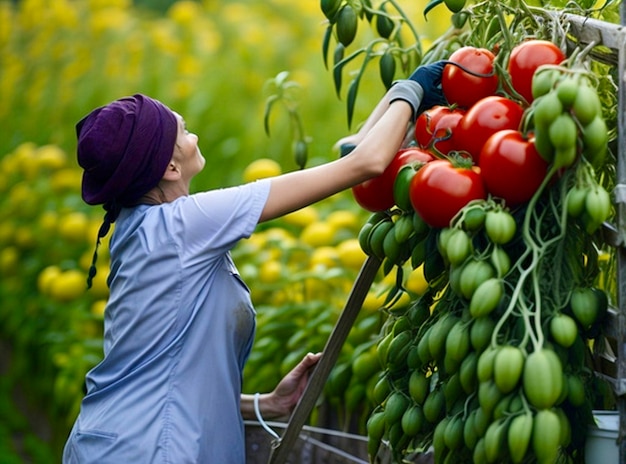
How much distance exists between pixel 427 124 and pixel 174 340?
634 mm

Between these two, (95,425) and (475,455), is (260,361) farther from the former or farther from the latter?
(475,455)

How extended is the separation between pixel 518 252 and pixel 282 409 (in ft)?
2.87

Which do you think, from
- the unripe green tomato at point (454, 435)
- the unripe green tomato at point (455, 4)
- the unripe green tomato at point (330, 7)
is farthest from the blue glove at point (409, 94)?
the unripe green tomato at point (454, 435)

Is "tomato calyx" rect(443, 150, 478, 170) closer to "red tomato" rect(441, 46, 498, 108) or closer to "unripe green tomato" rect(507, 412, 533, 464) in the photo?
"red tomato" rect(441, 46, 498, 108)

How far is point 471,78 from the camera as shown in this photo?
1.81 m

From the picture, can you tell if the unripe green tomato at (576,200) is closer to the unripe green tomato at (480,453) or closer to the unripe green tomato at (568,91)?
the unripe green tomato at (568,91)

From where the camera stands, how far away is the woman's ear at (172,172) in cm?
208

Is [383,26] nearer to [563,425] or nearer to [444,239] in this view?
[444,239]

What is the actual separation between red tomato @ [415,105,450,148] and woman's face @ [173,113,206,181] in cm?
49

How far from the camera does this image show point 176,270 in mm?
1972

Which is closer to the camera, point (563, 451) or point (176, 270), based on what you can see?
point (563, 451)

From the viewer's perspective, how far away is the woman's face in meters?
2.10

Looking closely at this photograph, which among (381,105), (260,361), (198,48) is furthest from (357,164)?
(198,48)

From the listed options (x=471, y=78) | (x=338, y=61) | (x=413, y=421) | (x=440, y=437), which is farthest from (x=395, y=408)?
(x=338, y=61)
